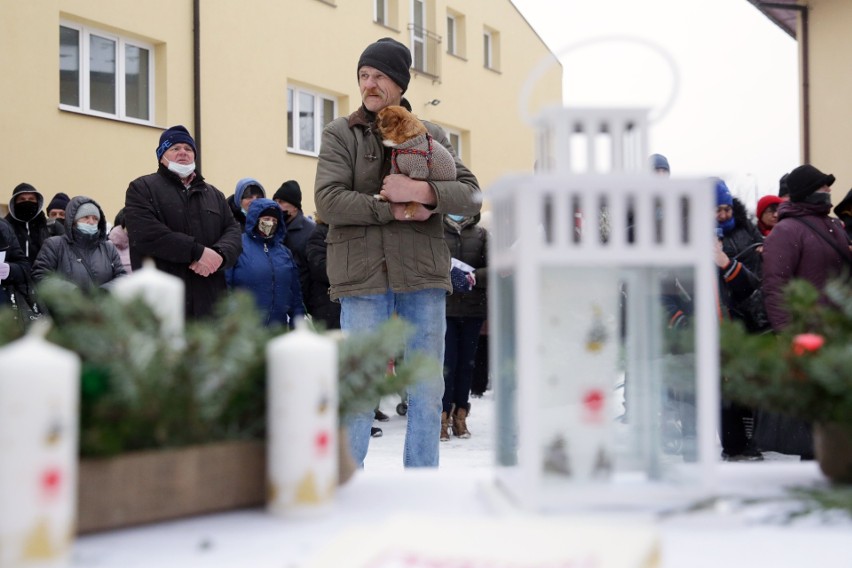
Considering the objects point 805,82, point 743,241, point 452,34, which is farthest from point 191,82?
point 805,82

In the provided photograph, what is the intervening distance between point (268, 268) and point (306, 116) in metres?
6.95

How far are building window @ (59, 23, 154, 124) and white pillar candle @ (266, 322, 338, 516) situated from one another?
8.02 m

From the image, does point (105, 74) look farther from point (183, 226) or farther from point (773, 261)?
point (773, 261)

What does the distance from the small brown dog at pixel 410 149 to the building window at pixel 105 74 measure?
637 cm

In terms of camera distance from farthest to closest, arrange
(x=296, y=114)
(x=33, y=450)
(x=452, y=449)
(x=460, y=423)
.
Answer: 1. (x=296, y=114)
2. (x=460, y=423)
3. (x=452, y=449)
4. (x=33, y=450)

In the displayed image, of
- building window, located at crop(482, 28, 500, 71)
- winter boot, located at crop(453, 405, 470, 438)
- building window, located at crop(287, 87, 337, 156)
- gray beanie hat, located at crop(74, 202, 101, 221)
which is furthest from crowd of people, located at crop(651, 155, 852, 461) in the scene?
building window, located at crop(482, 28, 500, 71)

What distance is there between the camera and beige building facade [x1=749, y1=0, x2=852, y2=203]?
9836mm

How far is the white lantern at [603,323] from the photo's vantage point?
36.1 inches

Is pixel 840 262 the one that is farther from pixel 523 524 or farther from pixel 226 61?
pixel 226 61

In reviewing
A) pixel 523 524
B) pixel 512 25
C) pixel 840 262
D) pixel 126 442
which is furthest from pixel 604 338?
pixel 512 25

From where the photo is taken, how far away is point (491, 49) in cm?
1619

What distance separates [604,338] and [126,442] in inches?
19.5

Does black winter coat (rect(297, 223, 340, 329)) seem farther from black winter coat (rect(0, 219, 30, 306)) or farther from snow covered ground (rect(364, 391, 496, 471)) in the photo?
black winter coat (rect(0, 219, 30, 306))

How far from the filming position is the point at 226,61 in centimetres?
998
